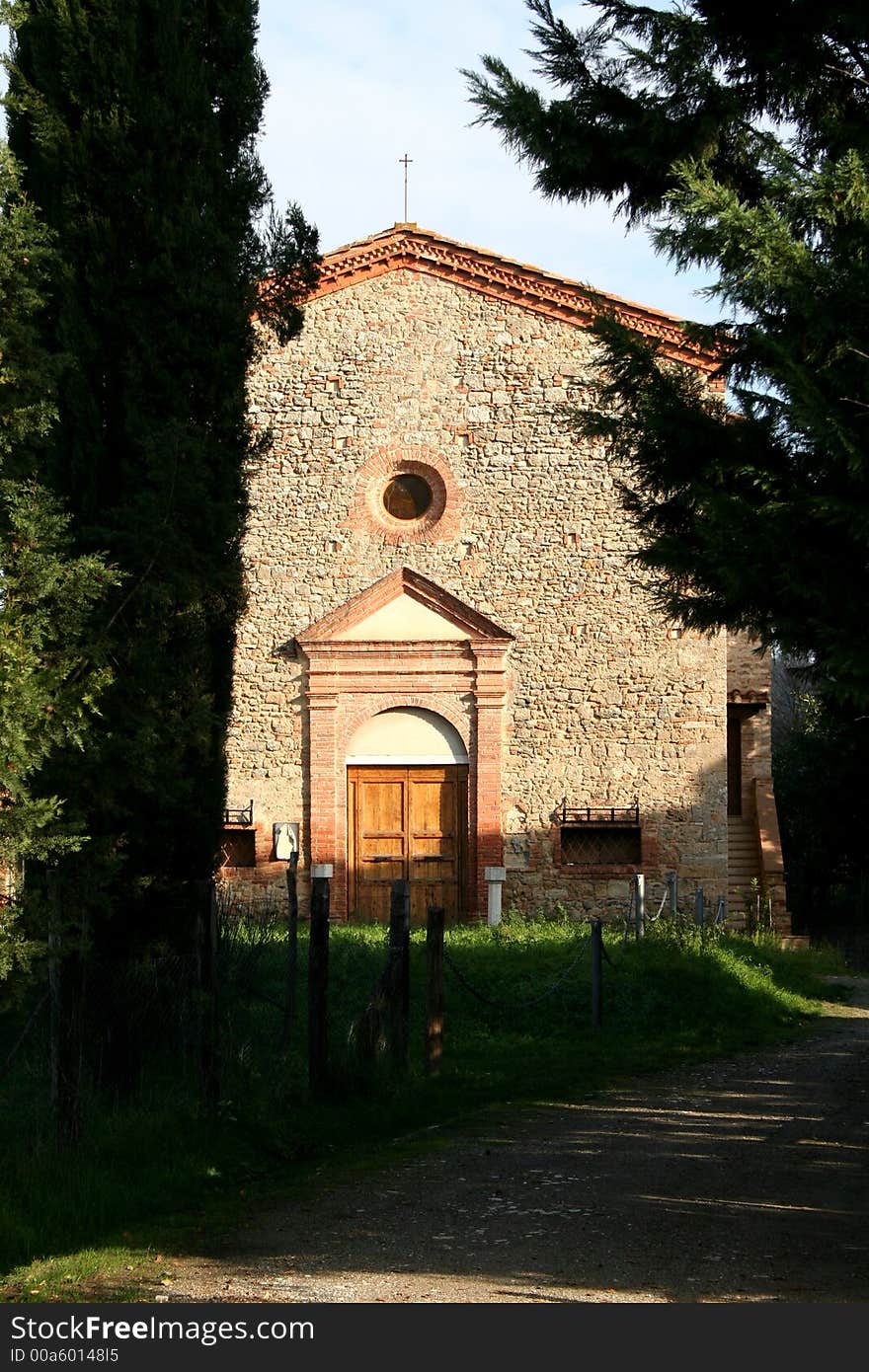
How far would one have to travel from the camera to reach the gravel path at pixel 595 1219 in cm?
545

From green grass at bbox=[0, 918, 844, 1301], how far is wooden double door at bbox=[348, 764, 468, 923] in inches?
110

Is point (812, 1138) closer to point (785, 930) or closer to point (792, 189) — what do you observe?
point (792, 189)

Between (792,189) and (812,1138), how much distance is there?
5.23m

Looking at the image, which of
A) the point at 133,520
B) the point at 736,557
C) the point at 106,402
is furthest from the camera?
the point at 106,402

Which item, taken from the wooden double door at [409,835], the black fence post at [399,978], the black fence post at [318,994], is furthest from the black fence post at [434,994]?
the wooden double door at [409,835]

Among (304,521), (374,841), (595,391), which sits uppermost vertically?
(304,521)

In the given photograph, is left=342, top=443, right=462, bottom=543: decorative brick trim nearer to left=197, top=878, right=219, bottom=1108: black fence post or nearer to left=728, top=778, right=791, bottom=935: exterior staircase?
left=728, top=778, right=791, bottom=935: exterior staircase

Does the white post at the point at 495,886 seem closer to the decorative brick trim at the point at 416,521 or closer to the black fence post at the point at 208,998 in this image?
the decorative brick trim at the point at 416,521

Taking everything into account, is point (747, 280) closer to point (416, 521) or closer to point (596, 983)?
point (596, 983)

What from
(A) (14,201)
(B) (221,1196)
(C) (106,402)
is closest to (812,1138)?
(B) (221,1196)

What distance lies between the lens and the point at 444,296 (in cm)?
1986

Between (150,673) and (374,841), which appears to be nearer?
(150,673)

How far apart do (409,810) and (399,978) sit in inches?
378

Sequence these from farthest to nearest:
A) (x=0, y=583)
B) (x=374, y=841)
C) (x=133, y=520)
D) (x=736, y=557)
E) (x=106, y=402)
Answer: (x=374, y=841)
(x=106, y=402)
(x=133, y=520)
(x=736, y=557)
(x=0, y=583)
